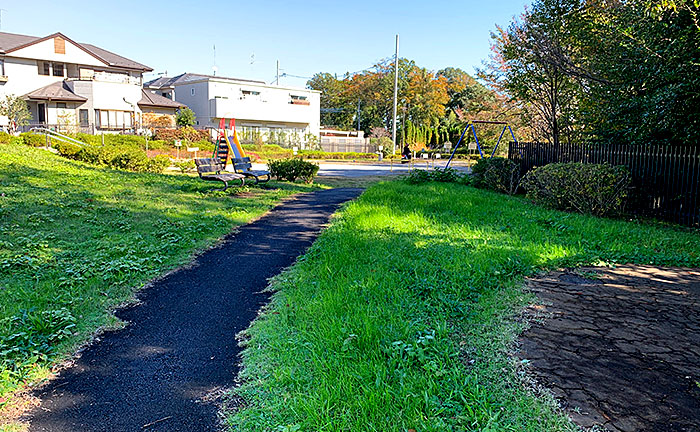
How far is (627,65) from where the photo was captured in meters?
12.3

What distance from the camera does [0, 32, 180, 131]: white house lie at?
39031mm

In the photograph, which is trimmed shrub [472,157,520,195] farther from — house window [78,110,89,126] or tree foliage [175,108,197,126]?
house window [78,110,89,126]

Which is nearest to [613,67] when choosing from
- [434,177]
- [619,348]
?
[434,177]

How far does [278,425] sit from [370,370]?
80 cm

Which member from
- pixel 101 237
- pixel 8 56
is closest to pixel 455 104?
pixel 8 56

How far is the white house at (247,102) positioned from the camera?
48.8m

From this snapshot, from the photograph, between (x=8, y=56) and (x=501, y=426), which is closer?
(x=501, y=426)

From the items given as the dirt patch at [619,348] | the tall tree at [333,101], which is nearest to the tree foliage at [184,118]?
the tall tree at [333,101]

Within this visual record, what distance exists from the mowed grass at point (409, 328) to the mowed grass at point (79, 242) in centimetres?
164

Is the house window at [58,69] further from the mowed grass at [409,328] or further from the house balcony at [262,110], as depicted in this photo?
the mowed grass at [409,328]

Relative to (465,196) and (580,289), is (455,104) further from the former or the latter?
(580,289)

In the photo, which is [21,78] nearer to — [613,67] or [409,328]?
[613,67]

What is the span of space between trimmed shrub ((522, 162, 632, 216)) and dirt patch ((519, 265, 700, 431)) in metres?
4.78

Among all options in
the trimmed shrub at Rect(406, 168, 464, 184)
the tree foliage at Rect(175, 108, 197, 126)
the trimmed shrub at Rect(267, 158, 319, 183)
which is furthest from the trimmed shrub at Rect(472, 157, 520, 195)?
the tree foliage at Rect(175, 108, 197, 126)
